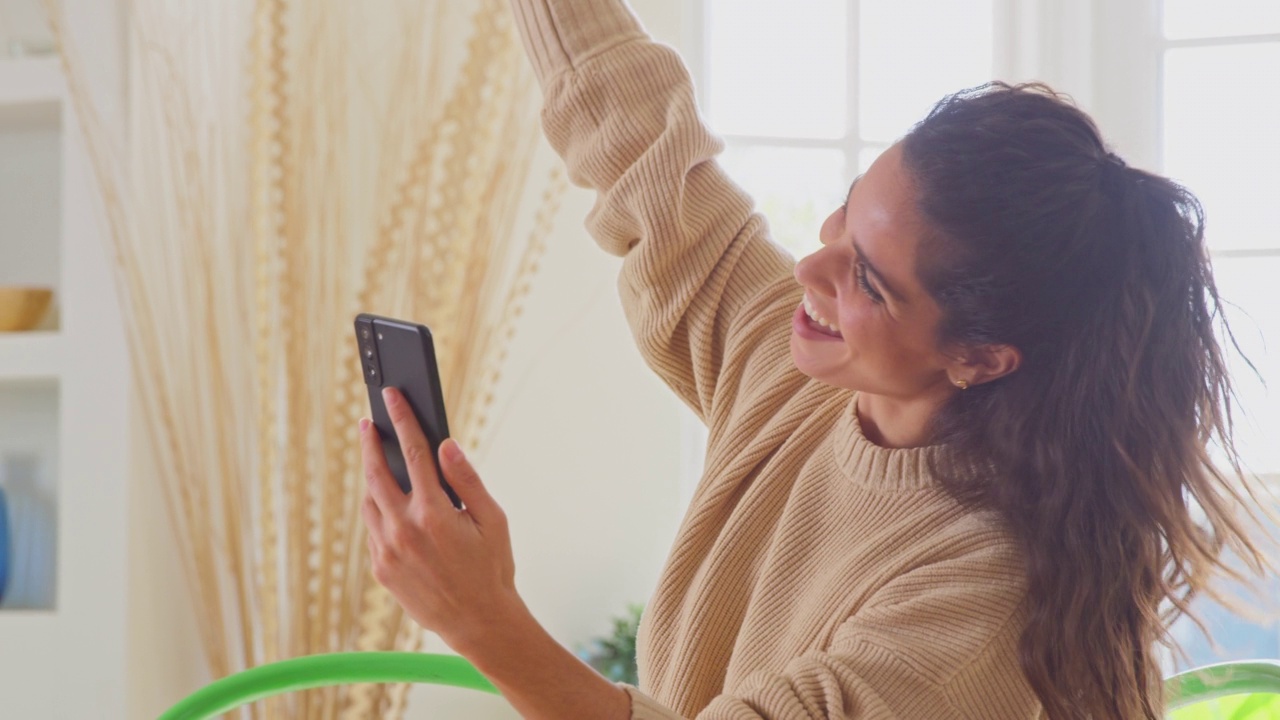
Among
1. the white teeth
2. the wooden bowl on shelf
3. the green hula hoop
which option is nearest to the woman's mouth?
the white teeth

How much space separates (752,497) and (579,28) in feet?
1.63

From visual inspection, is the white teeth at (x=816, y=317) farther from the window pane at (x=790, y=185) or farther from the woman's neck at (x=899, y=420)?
the window pane at (x=790, y=185)

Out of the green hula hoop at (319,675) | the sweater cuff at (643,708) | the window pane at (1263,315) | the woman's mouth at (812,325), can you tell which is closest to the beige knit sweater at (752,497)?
the sweater cuff at (643,708)

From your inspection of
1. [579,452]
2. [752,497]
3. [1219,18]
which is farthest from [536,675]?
[1219,18]

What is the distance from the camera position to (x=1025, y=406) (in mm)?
1007

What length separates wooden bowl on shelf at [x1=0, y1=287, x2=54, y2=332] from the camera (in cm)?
211

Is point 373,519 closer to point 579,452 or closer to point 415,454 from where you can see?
point 415,454

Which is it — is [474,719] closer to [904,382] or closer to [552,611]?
[552,611]

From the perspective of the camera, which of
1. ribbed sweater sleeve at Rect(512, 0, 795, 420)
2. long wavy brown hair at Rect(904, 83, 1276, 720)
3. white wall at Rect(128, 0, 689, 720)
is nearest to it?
long wavy brown hair at Rect(904, 83, 1276, 720)

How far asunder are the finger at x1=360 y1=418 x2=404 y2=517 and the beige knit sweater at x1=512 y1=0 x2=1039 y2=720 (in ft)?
0.69

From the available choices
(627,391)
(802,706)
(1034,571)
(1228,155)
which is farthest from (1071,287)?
(1228,155)

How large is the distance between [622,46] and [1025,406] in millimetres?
536

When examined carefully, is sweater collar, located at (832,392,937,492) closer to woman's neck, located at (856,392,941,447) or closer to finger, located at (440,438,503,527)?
woman's neck, located at (856,392,941,447)

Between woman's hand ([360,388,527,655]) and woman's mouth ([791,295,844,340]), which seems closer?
woman's hand ([360,388,527,655])
